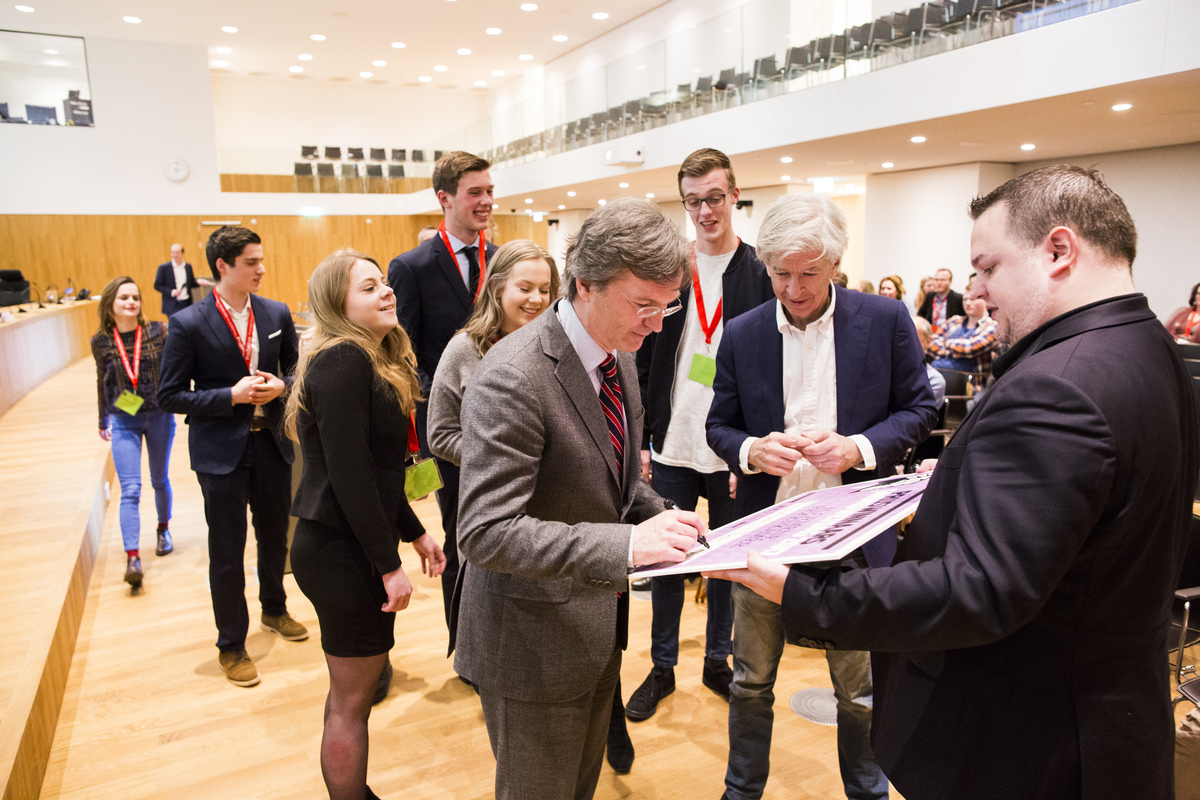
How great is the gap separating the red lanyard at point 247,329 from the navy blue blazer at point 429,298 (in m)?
0.69

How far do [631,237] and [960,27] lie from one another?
743cm

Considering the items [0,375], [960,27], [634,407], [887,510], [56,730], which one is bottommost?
[56,730]

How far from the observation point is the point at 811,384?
1.96m

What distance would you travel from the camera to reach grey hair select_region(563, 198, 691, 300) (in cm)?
119

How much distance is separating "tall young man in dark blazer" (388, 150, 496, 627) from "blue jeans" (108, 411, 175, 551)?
223 cm

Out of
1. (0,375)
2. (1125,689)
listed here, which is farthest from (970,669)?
(0,375)

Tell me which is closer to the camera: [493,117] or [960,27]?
[960,27]

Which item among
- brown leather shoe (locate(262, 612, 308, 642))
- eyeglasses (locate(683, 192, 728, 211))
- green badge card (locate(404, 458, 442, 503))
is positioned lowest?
brown leather shoe (locate(262, 612, 308, 642))

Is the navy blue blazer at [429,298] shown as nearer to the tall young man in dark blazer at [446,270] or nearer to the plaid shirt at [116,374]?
the tall young man in dark blazer at [446,270]

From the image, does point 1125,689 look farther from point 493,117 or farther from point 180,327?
point 493,117

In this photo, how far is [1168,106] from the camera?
21.5ft

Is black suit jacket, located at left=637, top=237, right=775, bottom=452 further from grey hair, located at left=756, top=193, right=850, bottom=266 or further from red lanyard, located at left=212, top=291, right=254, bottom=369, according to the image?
red lanyard, located at left=212, top=291, right=254, bottom=369

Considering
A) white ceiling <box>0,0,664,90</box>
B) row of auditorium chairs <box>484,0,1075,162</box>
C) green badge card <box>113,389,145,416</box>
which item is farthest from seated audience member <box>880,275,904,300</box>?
white ceiling <box>0,0,664,90</box>

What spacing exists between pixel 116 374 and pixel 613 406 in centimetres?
388
